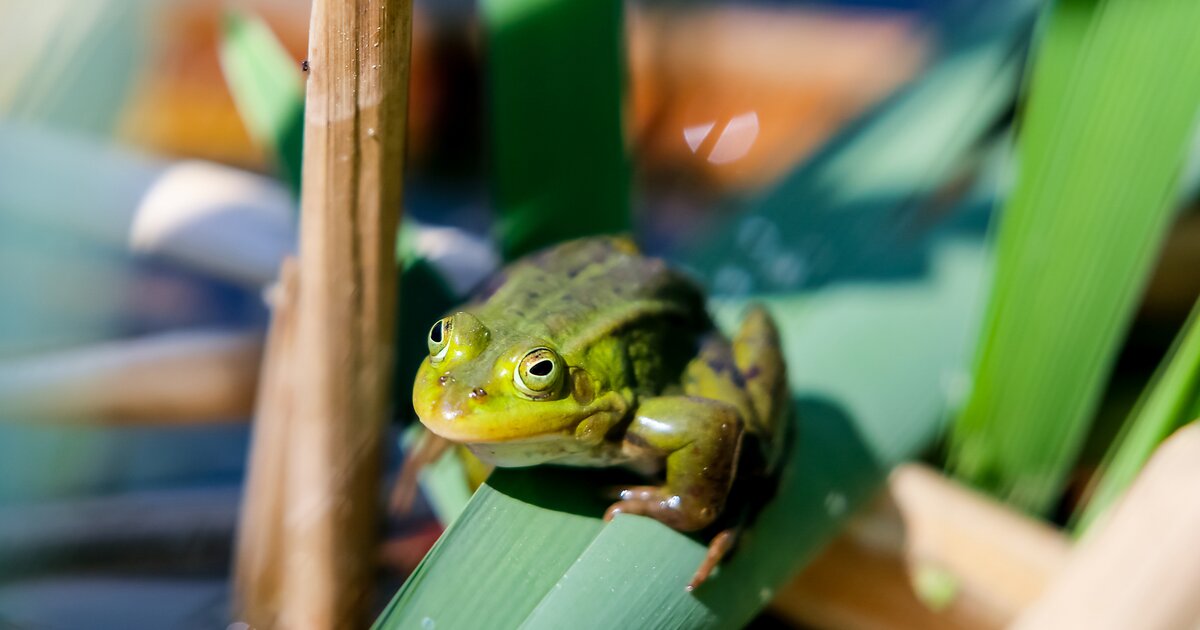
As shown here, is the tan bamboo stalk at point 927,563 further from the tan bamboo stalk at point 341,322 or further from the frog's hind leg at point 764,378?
the tan bamboo stalk at point 341,322

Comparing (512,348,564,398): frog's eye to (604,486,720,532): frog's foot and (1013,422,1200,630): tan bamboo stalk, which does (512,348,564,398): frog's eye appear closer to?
(604,486,720,532): frog's foot

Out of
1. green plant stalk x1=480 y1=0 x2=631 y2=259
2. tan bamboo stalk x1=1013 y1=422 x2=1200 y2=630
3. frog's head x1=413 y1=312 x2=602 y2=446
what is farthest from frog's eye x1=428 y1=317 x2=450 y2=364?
tan bamboo stalk x1=1013 y1=422 x2=1200 y2=630

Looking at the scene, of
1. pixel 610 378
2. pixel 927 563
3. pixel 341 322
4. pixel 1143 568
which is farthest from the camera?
pixel 927 563

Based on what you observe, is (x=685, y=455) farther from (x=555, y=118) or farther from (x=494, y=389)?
(x=555, y=118)

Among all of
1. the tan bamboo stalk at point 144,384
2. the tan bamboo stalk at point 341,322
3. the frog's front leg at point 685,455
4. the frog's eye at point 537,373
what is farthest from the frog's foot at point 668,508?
the tan bamboo stalk at point 144,384

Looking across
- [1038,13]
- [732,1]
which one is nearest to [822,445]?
[1038,13]

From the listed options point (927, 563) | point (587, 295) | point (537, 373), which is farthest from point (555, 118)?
point (927, 563)
